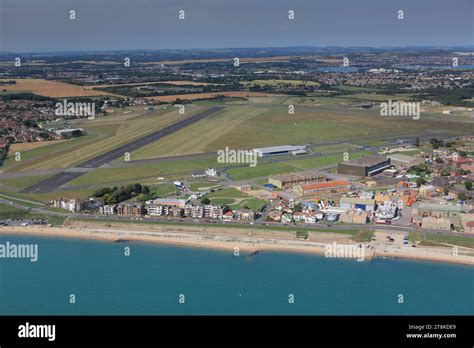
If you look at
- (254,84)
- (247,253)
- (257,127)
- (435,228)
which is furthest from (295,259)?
(254,84)

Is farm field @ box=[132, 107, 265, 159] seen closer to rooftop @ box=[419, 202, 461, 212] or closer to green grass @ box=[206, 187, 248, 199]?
green grass @ box=[206, 187, 248, 199]

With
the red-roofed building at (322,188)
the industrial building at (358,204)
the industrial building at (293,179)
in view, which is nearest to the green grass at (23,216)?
the industrial building at (293,179)

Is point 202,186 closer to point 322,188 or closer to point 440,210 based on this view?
point 322,188

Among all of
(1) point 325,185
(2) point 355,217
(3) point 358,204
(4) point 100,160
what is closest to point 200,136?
(4) point 100,160

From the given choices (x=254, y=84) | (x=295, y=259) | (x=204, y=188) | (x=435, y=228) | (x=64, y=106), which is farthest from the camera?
(x=254, y=84)

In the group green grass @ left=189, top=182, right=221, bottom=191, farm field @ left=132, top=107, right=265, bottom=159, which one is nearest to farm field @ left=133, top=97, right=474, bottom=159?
farm field @ left=132, top=107, right=265, bottom=159

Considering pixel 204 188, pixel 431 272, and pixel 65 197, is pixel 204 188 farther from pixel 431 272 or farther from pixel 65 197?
pixel 431 272
